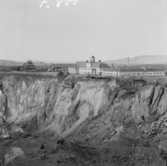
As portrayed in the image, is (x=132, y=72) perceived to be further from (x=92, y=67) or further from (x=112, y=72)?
(x=92, y=67)

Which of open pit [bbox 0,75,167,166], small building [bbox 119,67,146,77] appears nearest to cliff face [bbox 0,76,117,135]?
open pit [bbox 0,75,167,166]

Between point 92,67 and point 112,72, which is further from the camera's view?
point 92,67

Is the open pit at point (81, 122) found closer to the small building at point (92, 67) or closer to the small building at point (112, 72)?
the small building at point (112, 72)

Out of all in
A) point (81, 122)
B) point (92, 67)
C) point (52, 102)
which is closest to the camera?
point (81, 122)

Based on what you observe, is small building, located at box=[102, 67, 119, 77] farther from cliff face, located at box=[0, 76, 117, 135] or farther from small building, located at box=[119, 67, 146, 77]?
cliff face, located at box=[0, 76, 117, 135]

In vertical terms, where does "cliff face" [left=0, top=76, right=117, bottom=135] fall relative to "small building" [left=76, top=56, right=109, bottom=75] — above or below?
below

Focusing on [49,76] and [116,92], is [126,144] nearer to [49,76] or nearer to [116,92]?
[116,92]

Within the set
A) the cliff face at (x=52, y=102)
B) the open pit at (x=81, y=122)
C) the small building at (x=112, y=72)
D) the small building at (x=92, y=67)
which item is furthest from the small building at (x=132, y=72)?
the cliff face at (x=52, y=102)

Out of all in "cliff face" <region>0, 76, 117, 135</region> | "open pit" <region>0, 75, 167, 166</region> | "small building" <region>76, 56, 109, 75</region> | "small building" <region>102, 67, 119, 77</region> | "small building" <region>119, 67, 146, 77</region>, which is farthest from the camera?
"small building" <region>76, 56, 109, 75</region>

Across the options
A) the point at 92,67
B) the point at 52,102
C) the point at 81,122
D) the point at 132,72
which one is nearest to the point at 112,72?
the point at 132,72

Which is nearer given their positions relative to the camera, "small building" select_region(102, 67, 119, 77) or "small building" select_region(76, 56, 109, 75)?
"small building" select_region(102, 67, 119, 77)
